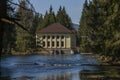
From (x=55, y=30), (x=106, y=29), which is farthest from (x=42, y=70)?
(x=55, y=30)

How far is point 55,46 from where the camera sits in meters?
147

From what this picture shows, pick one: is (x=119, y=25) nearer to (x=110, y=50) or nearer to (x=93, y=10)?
(x=110, y=50)

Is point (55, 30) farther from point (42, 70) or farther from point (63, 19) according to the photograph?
point (42, 70)

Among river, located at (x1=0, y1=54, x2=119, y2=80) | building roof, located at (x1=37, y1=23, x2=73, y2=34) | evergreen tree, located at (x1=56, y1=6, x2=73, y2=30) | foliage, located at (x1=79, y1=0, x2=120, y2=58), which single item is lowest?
river, located at (x1=0, y1=54, x2=119, y2=80)

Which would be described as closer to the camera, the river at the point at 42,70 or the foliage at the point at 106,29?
the river at the point at 42,70

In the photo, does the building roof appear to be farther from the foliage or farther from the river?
the river

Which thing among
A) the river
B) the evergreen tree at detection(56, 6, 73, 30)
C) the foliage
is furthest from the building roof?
the river

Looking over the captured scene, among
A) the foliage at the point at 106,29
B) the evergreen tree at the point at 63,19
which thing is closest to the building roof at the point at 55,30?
the evergreen tree at the point at 63,19

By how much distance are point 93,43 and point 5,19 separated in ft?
179

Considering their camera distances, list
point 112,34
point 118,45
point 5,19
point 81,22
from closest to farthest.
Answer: point 5,19
point 118,45
point 112,34
point 81,22

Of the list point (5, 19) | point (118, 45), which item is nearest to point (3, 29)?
point (5, 19)

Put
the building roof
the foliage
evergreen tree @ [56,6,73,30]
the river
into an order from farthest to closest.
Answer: evergreen tree @ [56,6,73,30] < the building roof < the foliage < the river

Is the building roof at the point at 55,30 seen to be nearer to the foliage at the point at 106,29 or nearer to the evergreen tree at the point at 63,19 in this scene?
the evergreen tree at the point at 63,19

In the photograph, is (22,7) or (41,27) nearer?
(22,7)
